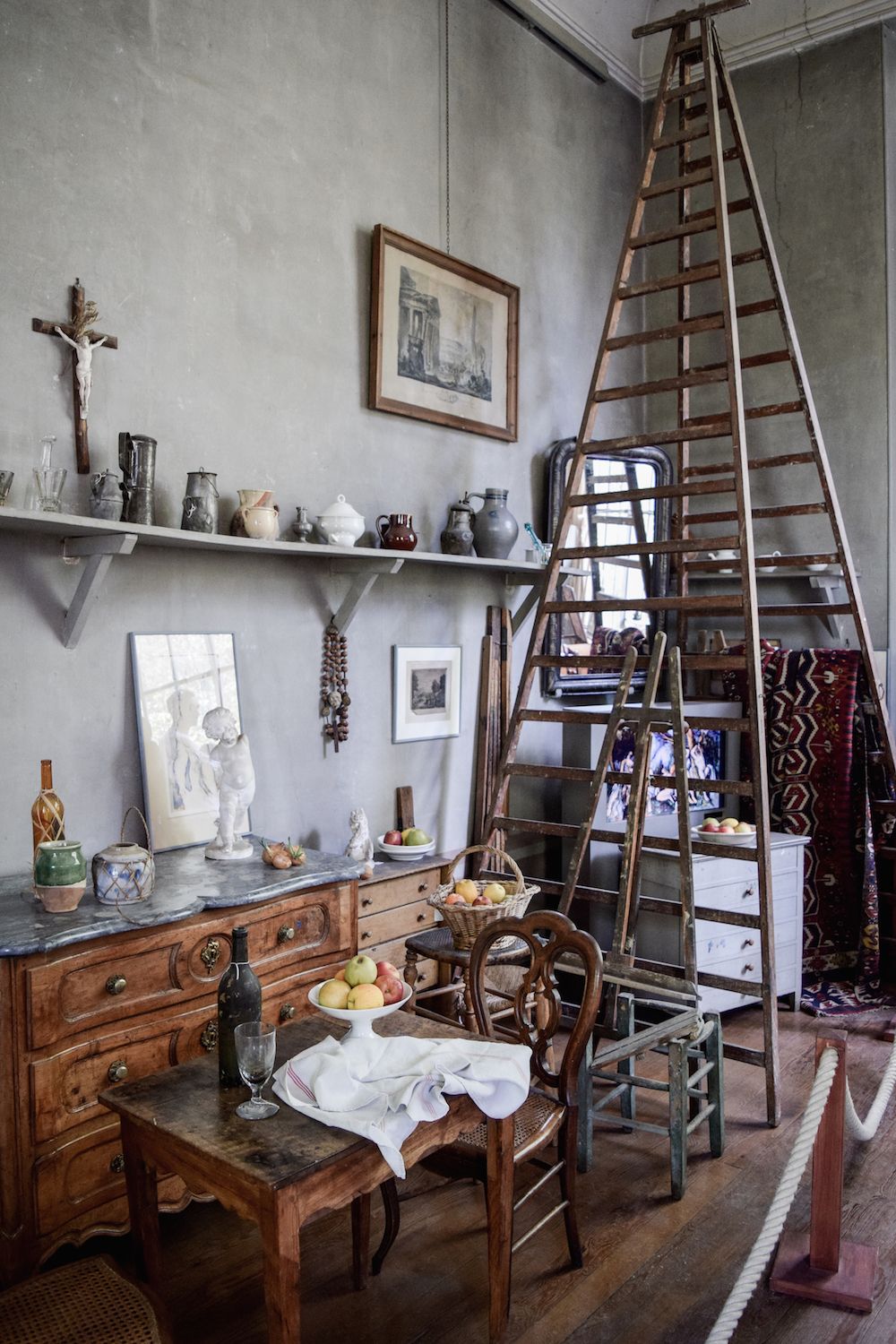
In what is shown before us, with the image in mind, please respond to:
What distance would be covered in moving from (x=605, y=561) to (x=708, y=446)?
41.9 inches

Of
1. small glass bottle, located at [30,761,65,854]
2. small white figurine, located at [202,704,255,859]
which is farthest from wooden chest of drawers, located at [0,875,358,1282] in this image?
small glass bottle, located at [30,761,65,854]

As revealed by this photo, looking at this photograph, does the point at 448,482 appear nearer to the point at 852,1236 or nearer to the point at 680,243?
the point at 680,243

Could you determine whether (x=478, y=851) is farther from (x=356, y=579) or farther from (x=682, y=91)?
(x=682, y=91)

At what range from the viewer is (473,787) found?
4.84 meters

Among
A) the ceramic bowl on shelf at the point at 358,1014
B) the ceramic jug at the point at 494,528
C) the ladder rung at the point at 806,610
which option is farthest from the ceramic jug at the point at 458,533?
the ceramic bowl on shelf at the point at 358,1014

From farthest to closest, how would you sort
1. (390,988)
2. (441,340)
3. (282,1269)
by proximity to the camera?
1. (441,340)
2. (390,988)
3. (282,1269)

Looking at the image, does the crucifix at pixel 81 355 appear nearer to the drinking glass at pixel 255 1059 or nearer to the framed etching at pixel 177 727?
the framed etching at pixel 177 727

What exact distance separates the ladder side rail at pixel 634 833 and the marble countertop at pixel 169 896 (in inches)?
41.2

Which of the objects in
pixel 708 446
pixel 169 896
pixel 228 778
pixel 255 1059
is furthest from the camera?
pixel 708 446

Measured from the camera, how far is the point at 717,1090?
3.34 metres

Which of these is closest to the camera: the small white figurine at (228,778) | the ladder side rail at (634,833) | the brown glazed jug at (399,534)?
the small white figurine at (228,778)

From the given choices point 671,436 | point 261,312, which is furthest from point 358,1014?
point 671,436

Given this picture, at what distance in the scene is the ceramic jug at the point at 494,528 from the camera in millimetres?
4543

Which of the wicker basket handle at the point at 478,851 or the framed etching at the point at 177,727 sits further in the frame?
the wicker basket handle at the point at 478,851
